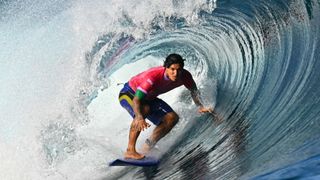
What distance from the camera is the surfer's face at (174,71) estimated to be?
4.92 m

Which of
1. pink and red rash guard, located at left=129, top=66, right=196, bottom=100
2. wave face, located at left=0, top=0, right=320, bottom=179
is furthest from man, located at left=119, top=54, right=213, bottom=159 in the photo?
wave face, located at left=0, top=0, right=320, bottom=179

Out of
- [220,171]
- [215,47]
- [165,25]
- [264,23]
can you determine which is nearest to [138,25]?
[165,25]

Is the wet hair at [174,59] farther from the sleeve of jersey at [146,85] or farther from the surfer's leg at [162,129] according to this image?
the surfer's leg at [162,129]

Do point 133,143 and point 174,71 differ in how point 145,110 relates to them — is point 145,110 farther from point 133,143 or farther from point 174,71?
point 174,71

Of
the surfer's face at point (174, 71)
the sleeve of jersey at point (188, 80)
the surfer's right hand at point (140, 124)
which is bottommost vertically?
the surfer's right hand at point (140, 124)

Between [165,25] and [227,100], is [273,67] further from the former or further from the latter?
[165,25]

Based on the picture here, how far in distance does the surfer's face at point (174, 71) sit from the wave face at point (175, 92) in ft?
2.15

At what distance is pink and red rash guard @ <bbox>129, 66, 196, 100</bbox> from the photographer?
199 inches

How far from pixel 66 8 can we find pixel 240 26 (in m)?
2.43

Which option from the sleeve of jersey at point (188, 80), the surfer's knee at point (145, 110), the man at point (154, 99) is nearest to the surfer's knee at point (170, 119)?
the man at point (154, 99)

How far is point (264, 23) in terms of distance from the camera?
6.86 meters

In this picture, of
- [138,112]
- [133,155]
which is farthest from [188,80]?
[133,155]

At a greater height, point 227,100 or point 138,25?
point 138,25

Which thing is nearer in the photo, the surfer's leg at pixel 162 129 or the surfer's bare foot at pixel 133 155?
the surfer's bare foot at pixel 133 155
